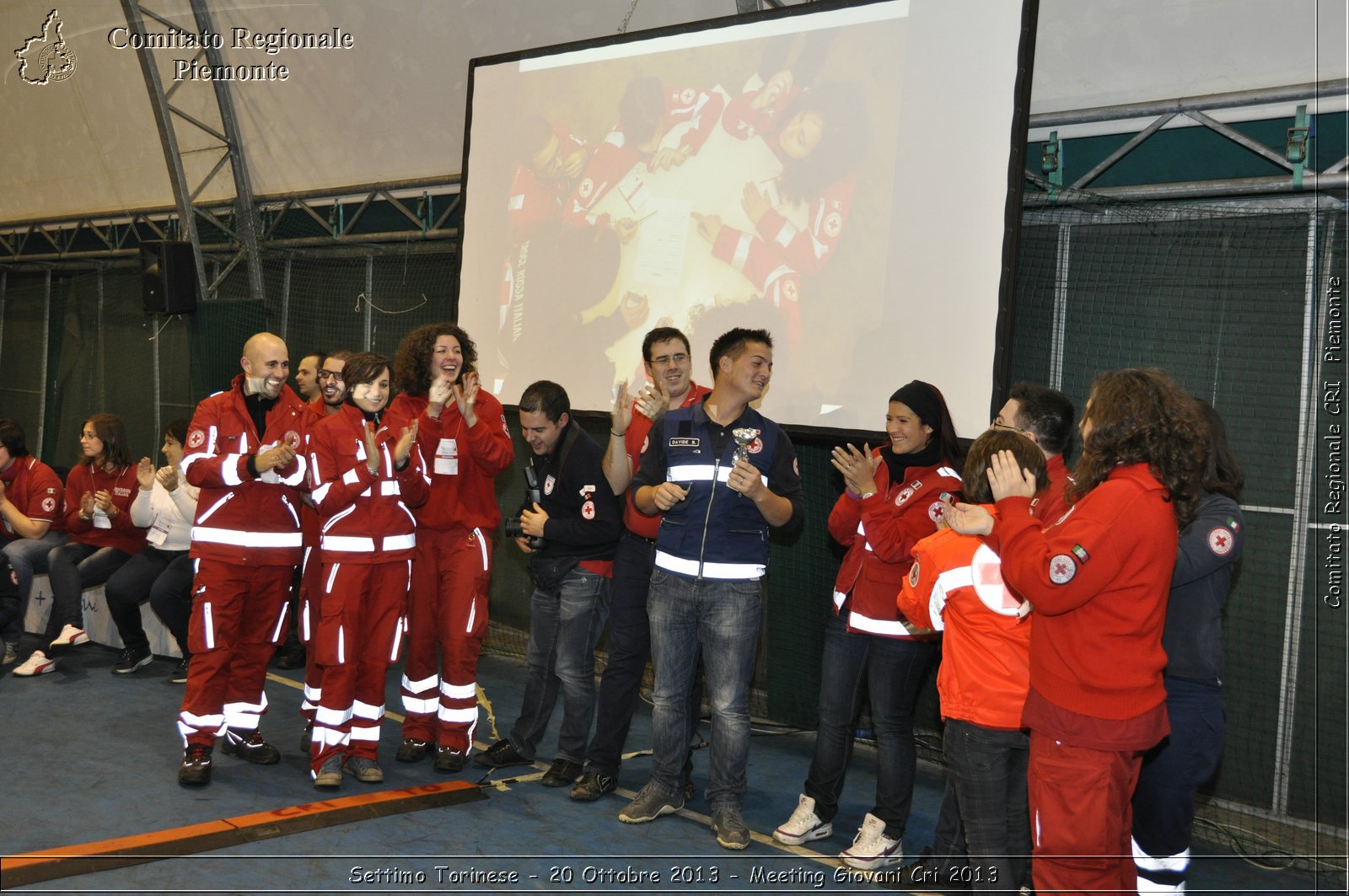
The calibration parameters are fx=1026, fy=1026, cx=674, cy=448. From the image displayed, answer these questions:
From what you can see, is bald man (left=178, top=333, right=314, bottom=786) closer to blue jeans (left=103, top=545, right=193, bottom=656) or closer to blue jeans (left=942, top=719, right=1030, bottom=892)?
blue jeans (left=103, top=545, right=193, bottom=656)

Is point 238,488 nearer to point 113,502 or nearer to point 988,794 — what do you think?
point 113,502

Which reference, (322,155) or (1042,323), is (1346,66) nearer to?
(1042,323)

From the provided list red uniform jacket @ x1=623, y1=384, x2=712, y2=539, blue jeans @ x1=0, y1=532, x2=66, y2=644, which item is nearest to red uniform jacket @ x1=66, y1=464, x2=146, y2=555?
blue jeans @ x1=0, y1=532, x2=66, y2=644

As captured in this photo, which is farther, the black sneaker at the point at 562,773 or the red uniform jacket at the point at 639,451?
the black sneaker at the point at 562,773

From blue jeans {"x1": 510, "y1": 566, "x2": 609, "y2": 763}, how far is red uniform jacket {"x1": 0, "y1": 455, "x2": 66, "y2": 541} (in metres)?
4.05

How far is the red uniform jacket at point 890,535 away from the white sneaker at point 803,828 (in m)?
0.73

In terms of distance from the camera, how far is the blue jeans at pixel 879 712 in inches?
146

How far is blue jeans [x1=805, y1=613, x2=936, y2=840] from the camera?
12.2ft

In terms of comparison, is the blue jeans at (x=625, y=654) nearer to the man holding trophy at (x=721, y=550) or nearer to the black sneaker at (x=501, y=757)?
the man holding trophy at (x=721, y=550)

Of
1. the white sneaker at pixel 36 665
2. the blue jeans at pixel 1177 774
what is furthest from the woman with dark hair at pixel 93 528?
the blue jeans at pixel 1177 774

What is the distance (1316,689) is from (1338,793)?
0.49 metres

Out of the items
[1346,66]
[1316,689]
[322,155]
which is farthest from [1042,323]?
[322,155]

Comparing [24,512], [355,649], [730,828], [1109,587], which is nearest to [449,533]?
[355,649]

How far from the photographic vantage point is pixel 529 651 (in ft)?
15.0
